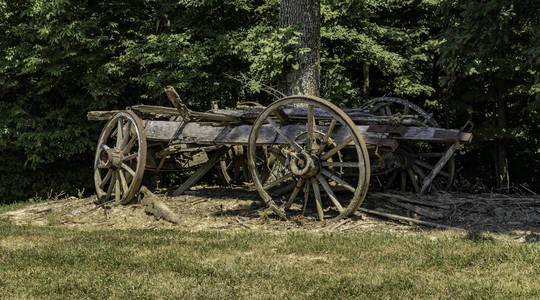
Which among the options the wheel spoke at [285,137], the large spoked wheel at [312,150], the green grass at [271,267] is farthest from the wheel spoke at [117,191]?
the wheel spoke at [285,137]

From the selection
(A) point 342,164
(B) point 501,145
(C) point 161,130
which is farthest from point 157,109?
(B) point 501,145

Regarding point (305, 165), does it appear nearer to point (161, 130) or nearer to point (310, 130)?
point (310, 130)

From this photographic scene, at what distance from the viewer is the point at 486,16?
725cm

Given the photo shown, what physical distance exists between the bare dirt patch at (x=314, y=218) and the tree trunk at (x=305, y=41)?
213cm

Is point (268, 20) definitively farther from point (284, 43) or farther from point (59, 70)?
point (59, 70)

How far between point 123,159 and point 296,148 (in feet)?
10.5

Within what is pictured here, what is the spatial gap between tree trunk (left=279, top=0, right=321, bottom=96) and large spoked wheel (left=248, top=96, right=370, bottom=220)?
171 cm

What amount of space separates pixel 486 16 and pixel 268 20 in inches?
263

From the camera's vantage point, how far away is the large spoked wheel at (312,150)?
6477 millimetres

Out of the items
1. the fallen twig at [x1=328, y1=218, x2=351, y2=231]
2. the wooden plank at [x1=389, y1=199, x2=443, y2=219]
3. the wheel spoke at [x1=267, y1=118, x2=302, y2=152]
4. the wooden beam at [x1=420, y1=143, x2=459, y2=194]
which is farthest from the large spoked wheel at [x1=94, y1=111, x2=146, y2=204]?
the wooden beam at [x1=420, y1=143, x2=459, y2=194]

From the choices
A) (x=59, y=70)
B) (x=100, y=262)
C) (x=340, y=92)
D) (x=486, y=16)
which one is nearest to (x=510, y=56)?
(x=340, y=92)

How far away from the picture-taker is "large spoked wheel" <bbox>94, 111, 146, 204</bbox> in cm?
816

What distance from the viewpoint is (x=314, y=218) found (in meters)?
6.99

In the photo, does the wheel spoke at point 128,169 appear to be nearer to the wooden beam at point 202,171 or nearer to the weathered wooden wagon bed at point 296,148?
the weathered wooden wagon bed at point 296,148
